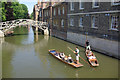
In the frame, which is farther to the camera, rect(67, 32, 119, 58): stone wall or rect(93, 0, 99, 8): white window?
rect(93, 0, 99, 8): white window

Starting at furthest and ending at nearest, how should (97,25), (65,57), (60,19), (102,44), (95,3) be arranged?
1. (60,19)
2. (95,3)
3. (97,25)
4. (102,44)
5. (65,57)

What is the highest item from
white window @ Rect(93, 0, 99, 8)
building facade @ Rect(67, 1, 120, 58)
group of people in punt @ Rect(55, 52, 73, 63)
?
white window @ Rect(93, 0, 99, 8)

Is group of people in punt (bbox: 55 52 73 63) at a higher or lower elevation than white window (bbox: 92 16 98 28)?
lower

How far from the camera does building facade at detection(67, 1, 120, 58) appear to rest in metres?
12.8

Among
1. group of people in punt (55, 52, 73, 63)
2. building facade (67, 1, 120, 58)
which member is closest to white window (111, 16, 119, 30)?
building facade (67, 1, 120, 58)

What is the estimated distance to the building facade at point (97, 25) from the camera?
503 inches

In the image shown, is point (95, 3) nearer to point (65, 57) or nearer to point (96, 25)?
point (96, 25)

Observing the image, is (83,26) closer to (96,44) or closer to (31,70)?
(96,44)

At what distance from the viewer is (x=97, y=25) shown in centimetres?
1520

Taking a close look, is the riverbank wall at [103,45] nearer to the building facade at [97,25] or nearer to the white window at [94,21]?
the building facade at [97,25]

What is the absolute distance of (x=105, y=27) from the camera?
45.8 ft

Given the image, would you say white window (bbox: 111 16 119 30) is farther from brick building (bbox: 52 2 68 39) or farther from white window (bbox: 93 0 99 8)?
brick building (bbox: 52 2 68 39)

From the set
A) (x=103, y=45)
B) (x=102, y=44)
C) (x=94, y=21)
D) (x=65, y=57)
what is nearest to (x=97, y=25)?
→ (x=94, y=21)

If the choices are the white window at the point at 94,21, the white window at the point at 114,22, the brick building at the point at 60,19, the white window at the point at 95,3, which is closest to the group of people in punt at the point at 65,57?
the white window at the point at 114,22
